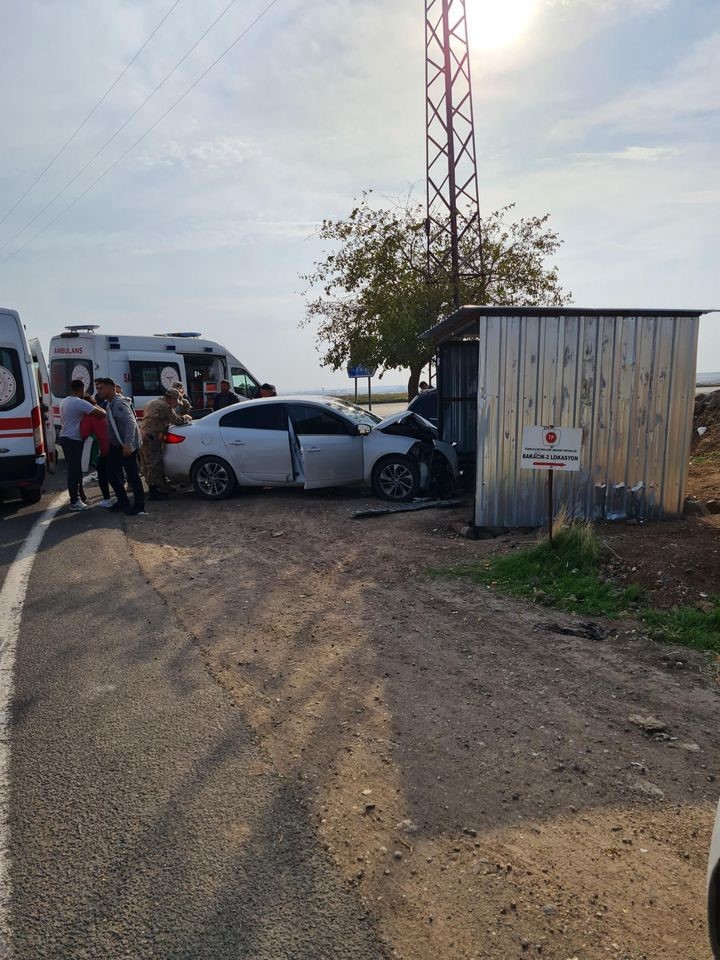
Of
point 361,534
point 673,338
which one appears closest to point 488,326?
point 673,338

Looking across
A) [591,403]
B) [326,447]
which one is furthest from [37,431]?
[591,403]

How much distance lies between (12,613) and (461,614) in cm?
364

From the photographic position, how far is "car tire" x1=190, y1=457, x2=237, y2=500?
1011 cm

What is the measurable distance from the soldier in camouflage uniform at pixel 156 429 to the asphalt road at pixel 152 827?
18.6 ft

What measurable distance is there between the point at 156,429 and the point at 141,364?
209 inches

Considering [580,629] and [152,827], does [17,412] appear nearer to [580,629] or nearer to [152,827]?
[152,827]

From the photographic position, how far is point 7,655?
178 inches

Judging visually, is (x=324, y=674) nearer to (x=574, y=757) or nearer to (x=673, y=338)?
(x=574, y=757)

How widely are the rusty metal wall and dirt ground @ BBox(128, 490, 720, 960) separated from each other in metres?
1.62

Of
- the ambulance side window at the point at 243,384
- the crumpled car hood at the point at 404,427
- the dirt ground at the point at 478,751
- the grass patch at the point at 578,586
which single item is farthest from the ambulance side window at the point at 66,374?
the grass patch at the point at 578,586

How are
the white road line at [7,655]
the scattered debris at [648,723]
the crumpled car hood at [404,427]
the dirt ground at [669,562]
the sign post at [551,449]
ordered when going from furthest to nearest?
the crumpled car hood at [404,427] → the sign post at [551,449] → the dirt ground at [669,562] → the scattered debris at [648,723] → the white road line at [7,655]

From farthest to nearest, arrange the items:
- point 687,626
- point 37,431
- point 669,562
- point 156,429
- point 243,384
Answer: point 243,384 → point 156,429 → point 37,431 → point 669,562 → point 687,626

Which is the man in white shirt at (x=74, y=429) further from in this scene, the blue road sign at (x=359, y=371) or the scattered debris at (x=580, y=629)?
the blue road sign at (x=359, y=371)

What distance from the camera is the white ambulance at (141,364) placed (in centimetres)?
1418
